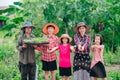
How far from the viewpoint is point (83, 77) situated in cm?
713

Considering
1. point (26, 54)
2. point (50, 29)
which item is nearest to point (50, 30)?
point (50, 29)

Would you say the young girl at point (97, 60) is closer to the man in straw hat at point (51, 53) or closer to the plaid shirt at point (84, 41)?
the plaid shirt at point (84, 41)

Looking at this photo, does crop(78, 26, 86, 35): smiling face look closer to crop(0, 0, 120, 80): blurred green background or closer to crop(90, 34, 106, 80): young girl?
crop(90, 34, 106, 80): young girl

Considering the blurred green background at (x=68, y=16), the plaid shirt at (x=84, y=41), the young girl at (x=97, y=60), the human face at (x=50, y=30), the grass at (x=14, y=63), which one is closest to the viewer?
the plaid shirt at (x=84, y=41)

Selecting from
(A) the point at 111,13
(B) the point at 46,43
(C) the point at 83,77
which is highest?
(A) the point at 111,13

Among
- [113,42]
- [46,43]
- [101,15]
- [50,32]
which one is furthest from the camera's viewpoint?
[113,42]

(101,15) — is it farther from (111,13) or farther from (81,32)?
(81,32)

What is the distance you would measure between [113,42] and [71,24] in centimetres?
211

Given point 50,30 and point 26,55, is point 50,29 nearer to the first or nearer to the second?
point 50,30

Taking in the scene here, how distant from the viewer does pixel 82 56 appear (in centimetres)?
709

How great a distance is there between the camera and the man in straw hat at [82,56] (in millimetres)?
7066

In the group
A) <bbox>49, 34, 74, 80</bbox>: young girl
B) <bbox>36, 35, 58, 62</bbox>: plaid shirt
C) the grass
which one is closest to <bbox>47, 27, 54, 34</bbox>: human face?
<bbox>36, 35, 58, 62</bbox>: plaid shirt

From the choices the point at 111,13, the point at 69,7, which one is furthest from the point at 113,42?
the point at 69,7

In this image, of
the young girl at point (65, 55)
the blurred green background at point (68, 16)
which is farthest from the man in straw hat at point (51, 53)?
the blurred green background at point (68, 16)
